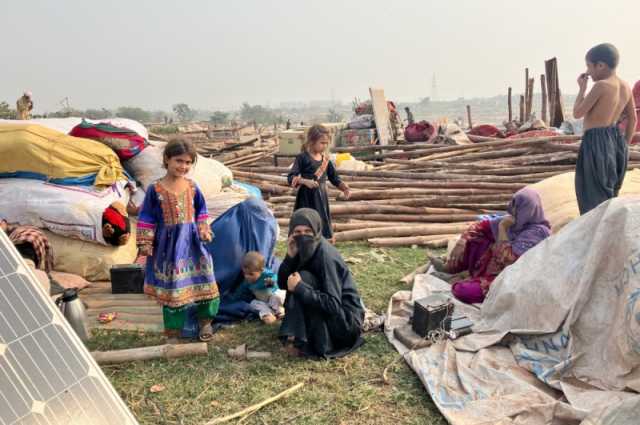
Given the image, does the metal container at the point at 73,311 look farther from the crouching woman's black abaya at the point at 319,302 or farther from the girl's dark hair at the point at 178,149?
the crouching woman's black abaya at the point at 319,302

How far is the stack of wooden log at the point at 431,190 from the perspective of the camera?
588 centimetres

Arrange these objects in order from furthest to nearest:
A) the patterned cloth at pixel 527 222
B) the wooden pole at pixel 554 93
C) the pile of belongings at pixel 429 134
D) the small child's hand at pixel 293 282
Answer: the wooden pole at pixel 554 93 → the pile of belongings at pixel 429 134 → the patterned cloth at pixel 527 222 → the small child's hand at pixel 293 282

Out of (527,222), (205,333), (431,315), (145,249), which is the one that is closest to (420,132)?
(527,222)

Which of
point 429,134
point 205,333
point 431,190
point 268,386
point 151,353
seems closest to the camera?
point 268,386

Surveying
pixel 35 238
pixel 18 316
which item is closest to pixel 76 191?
pixel 35 238

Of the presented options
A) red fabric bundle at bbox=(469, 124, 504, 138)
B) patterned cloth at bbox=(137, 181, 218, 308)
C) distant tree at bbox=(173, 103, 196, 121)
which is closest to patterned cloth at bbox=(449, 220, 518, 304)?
patterned cloth at bbox=(137, 181, 218, 308)

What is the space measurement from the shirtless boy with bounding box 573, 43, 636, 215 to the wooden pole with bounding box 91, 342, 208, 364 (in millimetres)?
3754

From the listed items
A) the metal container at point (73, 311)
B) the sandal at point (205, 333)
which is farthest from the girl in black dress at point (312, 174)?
the metal container at point (73, 311)

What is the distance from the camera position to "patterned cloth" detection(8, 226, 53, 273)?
3.74 metres

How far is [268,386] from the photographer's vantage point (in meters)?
2.72

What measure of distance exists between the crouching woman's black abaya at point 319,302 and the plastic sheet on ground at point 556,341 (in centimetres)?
49

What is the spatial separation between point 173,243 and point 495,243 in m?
2.89

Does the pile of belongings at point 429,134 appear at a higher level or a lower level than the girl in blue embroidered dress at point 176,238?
higher

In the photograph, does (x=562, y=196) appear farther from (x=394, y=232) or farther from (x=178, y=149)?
(x=178, y=149)
